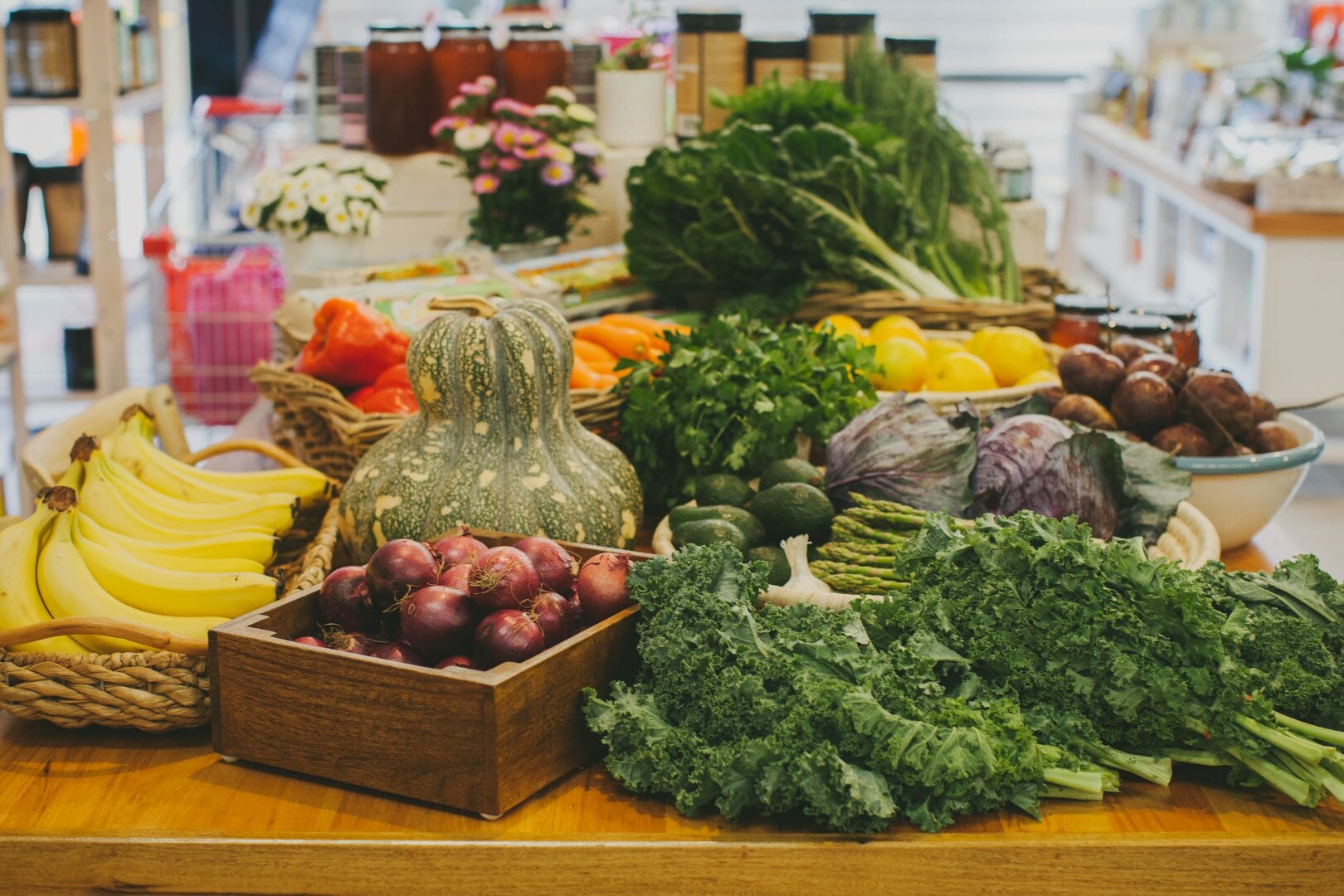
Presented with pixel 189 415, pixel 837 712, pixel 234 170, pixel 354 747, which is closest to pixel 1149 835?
pixel 837 712

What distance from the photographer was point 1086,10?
10.3 m

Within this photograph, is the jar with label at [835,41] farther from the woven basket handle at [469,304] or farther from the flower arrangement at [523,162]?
the woven basket handle at [469,304]

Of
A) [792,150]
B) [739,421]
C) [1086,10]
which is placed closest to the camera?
[739,421]

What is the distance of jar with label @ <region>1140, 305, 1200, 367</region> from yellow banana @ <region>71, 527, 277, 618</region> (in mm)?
1644

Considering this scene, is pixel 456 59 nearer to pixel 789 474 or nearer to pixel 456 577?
pixel 789 474

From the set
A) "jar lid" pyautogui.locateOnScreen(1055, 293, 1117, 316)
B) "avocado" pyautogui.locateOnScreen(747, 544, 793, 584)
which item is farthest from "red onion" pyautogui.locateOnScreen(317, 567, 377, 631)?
"jar lid" pyautogui.locateOnScreen(1055, 293, 1117, 316)

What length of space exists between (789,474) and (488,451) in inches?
16.2

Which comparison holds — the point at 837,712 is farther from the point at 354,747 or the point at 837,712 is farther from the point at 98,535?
the point at 98,535

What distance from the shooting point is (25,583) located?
1519 millimetres

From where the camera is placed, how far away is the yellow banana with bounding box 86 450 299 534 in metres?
1.79

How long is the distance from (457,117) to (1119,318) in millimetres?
1684

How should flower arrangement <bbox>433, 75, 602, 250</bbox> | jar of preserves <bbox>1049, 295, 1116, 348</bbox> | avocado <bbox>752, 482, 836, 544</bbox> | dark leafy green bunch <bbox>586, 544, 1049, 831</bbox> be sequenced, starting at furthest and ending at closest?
flower arrangement <bbox>433, 75, 602, 250</bbox> → jar of preserves <bbox>1049, 295, 1116, 348</bbox> → avocado <bbox>752, 482, 836, 544</bbox> → dark leafy green bunch <bbox>586, 544, 1049, 831</bbox>

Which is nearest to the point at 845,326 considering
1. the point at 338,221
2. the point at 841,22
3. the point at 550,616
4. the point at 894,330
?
the point at 894,330

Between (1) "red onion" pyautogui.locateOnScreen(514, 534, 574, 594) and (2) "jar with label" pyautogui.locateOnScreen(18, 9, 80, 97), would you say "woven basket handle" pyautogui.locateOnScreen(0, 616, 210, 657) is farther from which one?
(2) "jar with label" pyautogui.locateOnScreen(18, 9, 80, 97)
